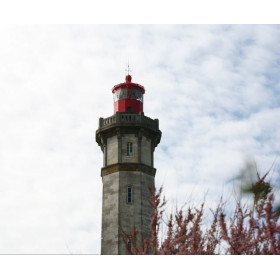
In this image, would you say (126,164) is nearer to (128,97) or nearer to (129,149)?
(129,149)

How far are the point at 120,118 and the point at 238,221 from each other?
3458 centimetres

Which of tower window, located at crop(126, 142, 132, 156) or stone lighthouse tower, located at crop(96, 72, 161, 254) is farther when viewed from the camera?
tower window, located at crop(126, 142, 132, 156)

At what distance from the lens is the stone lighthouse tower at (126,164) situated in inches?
1529

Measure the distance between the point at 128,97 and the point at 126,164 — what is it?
21.3ft

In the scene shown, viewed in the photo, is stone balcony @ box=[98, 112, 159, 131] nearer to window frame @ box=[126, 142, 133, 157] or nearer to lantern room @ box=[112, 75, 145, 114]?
lantern room @ box=[112, 75, 145, 114]

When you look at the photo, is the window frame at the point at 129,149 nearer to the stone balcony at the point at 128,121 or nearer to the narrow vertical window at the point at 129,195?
the stone balcony at the point at 128,121

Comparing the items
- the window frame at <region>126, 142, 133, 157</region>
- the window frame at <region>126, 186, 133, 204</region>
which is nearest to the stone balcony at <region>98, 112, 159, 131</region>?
the window frame at <region>126, 142, 133, 157</region>

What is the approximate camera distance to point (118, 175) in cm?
4031

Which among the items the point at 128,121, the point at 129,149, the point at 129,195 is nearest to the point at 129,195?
the point at 129,195

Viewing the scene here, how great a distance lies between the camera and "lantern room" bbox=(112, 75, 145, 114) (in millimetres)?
43625

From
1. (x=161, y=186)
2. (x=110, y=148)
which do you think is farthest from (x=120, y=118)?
(x=161, y=186)

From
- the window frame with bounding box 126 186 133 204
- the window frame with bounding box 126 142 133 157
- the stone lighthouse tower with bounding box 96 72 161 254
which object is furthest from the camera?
the window frame with bounding box 126 142 133 157
